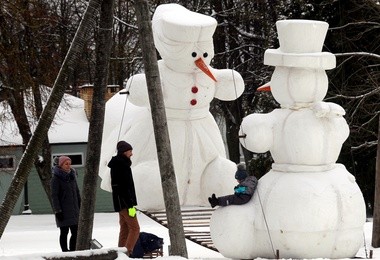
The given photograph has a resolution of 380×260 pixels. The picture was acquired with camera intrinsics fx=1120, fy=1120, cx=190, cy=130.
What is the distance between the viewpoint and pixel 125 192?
12.4m

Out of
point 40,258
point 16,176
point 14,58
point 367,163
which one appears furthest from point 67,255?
point 367,163

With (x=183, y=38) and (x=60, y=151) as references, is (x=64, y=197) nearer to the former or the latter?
(x=183, y=38)

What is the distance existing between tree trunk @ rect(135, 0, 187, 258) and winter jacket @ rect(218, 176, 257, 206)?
1876mm

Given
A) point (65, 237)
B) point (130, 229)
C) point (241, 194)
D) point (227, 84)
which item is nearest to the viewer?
point (130, 229)

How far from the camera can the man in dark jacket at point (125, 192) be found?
12398 mm

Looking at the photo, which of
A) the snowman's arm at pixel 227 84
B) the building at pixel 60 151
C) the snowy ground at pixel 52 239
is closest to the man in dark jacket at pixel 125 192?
the snowy ground at pixel 52 239

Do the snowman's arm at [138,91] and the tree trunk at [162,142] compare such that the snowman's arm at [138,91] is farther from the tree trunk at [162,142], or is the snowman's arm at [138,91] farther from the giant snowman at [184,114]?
the tree trunk at [162,142]

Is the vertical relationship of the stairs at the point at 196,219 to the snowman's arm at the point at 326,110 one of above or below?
below

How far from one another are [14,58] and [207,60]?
8174mm

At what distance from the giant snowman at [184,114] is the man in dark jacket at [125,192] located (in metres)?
1.34

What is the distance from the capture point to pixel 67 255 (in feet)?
32.0

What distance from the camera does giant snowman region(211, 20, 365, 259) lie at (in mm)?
12734

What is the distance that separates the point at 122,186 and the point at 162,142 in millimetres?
1414

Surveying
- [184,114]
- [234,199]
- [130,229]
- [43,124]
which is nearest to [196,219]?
[234,199]
